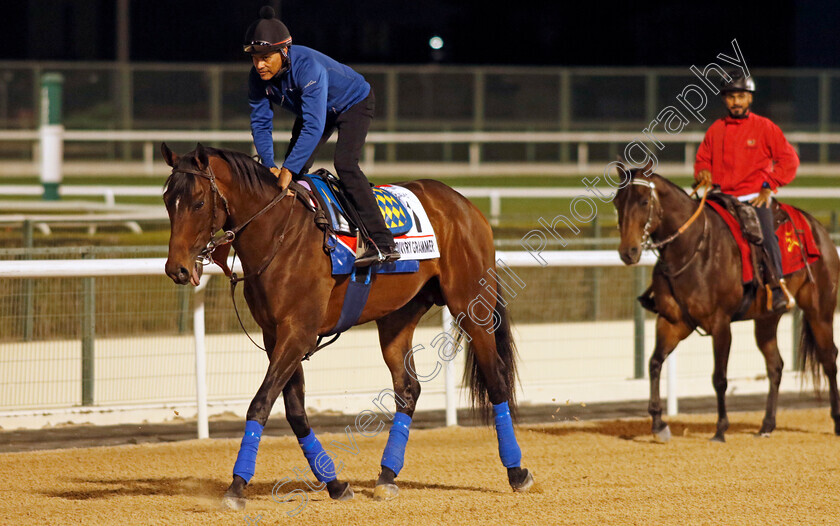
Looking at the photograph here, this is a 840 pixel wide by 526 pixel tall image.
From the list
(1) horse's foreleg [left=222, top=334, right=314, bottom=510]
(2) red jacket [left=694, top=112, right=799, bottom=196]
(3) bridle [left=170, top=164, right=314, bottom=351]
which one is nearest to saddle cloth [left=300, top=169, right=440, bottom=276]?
(3) bridle [left=170, top=164, right=314, bottom=351]

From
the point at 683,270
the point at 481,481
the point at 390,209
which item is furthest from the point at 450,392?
the point at 390,209

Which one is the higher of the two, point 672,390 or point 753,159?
point 753,159

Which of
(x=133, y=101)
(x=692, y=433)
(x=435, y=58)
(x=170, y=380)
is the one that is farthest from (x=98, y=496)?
(x=435, y=58)

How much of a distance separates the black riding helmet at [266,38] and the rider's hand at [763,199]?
3.66 m

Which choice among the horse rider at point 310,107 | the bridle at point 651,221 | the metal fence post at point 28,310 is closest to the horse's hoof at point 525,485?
the horse rider at point 310,107

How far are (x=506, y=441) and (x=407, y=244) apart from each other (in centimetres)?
103

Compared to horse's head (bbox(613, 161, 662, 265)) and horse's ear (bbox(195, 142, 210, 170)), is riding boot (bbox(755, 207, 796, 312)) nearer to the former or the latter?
horse's head (bbox(613, 161, 662, 265))

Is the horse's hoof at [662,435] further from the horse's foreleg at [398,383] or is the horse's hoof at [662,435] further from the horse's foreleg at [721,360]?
the horse's foreleg at [398,383]

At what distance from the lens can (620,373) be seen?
28.5 ft

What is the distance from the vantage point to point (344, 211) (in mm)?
5168

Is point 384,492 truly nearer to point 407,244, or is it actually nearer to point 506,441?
point 506,441

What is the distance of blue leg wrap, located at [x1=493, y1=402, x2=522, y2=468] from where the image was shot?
5.35 meters

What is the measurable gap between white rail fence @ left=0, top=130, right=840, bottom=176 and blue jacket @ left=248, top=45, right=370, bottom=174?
41.2 feet

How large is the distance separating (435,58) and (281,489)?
21.7m
